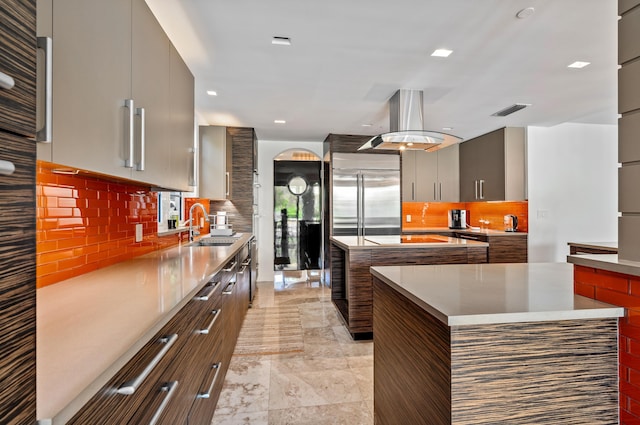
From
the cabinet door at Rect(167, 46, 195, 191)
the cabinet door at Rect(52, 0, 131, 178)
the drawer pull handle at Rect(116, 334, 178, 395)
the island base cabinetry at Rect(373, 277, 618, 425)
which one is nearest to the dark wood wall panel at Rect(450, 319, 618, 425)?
the island base cabinetry at Rect(373, 277, 618, 425)

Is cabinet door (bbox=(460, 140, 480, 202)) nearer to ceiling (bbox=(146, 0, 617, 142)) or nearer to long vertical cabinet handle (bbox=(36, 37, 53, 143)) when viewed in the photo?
ceiling (bbox=(146, 0, 617, 142))

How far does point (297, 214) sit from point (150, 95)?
4.07 meters

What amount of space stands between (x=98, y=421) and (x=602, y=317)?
4.75 ft

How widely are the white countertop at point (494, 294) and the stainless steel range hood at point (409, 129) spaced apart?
1588 millimetres

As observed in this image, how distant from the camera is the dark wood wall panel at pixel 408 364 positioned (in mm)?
1058

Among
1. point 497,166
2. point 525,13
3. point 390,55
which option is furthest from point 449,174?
point 525,13

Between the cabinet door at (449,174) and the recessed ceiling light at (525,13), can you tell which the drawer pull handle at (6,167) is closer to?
the recessed ceiling light at (525,13)

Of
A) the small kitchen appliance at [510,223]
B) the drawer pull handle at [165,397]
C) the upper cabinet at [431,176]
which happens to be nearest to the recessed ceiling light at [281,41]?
the drawer pull handle at [165,397]

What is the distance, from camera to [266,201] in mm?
5527

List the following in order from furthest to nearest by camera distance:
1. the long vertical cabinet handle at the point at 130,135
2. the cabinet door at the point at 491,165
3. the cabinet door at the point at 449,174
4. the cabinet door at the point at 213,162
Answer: the cabinet door at the point at 449,174, the cabinet door at the point at 491,165, the cabinet door at the point at 213,162, the long vertical cabinet handle at the point at 130,135

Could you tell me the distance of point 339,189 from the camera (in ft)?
16.3

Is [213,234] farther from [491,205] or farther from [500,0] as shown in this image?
[491,205]

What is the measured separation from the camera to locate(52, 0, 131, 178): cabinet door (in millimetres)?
974

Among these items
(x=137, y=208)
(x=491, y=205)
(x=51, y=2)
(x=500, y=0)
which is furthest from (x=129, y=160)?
(x=491, y=205)
